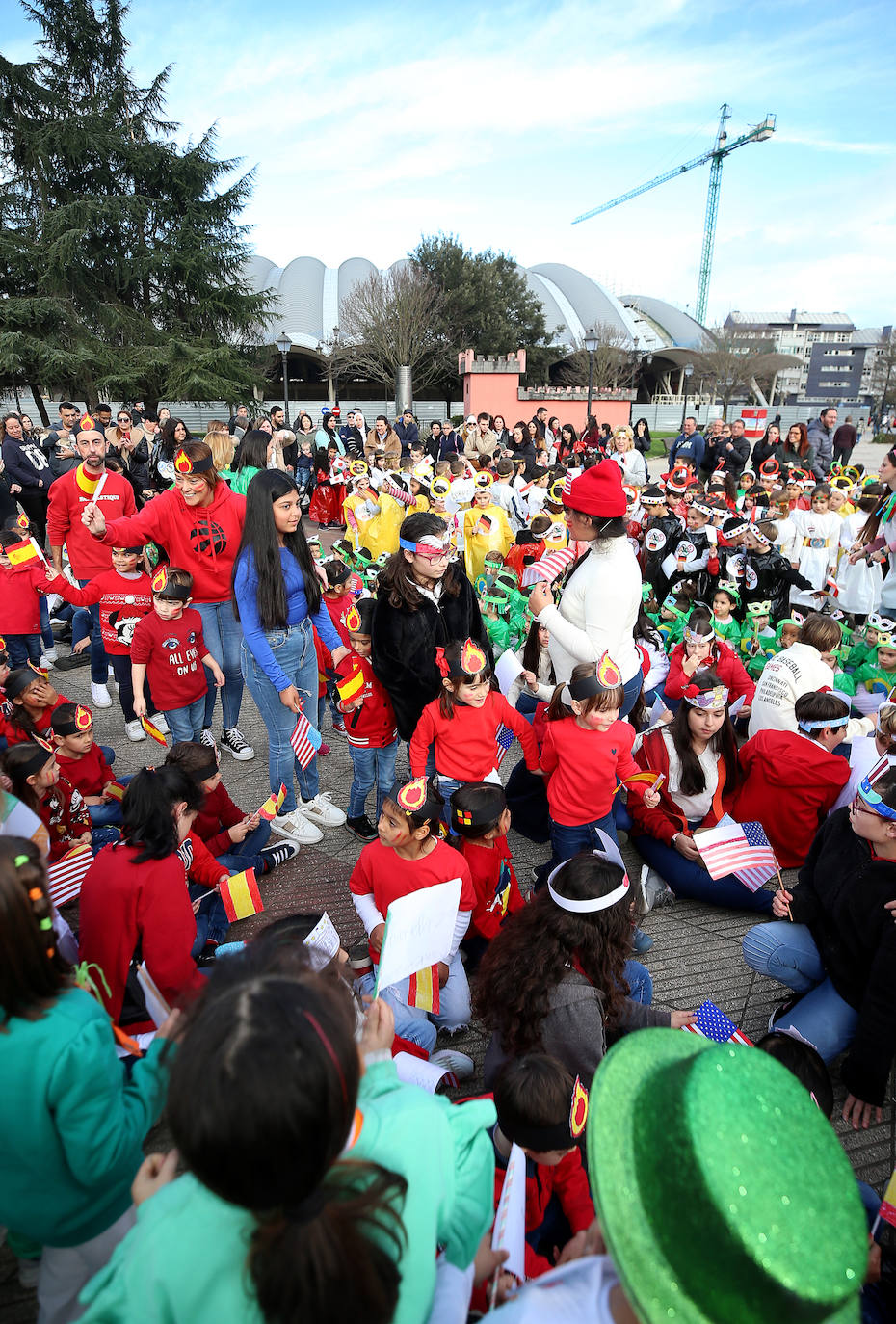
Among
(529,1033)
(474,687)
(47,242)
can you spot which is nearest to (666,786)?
(474,687)

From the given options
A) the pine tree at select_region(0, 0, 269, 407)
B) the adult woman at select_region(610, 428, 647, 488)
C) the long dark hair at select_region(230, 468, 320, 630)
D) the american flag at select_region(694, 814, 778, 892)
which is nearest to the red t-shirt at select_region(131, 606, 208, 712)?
the long dark hair at select_region(230, 468, 320, 630)

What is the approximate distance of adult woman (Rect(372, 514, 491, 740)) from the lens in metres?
3.75

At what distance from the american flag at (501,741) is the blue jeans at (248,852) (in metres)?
1.36

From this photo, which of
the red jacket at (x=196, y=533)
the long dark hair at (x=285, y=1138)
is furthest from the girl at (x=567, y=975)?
the red jacket at (x=196, y=533)

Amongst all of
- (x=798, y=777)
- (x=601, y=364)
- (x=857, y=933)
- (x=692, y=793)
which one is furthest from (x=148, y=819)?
(x=601, y=364)

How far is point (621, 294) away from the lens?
176 ft

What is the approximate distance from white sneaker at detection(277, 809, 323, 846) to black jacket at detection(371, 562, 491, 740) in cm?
88

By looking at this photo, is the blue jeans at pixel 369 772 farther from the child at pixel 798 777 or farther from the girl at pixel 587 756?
the child at pixel 798 777

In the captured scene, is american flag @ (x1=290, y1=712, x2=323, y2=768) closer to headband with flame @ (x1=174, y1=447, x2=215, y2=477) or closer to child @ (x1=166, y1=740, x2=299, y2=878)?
child @ (x1=166, y1=740, x2=299, y2=878)

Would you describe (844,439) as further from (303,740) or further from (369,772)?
(303,740)

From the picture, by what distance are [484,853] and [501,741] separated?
2.83 feet

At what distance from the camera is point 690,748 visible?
391cm

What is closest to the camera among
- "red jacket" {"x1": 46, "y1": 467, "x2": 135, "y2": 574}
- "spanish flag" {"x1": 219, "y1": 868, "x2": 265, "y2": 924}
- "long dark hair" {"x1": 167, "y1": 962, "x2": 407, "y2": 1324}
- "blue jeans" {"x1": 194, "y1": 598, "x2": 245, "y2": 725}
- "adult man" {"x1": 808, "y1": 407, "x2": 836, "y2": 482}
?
"long dark hair" {"x1": 167, "y1": 962, "x2": 407, "y2": 1324}

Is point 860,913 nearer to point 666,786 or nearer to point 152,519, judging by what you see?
point 666,786
